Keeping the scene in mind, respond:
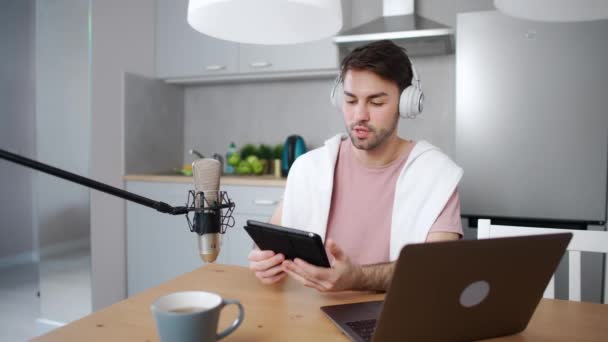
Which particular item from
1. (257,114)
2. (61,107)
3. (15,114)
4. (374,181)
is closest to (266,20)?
(374,181)

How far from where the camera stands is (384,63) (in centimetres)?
147

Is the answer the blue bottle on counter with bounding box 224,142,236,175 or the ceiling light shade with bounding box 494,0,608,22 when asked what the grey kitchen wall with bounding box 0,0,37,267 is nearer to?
the blue bottle on counter with bounding box 224,142,236,175

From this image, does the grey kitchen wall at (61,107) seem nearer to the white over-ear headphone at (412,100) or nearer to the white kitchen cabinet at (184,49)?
the white kitchen cabinet at (184,49)

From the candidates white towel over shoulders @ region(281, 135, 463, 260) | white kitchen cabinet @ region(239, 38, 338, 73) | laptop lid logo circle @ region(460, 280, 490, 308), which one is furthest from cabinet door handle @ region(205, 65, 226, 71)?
laptop lid logo circle @ region(460, 280, 490, 308)

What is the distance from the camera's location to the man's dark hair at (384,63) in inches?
58.0

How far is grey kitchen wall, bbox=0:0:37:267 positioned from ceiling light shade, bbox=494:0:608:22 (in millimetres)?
3825

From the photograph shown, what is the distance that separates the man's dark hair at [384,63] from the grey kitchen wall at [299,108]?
59.8 inches

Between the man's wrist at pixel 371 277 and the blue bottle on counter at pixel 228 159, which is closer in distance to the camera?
the man's wrist at pixel 371 277

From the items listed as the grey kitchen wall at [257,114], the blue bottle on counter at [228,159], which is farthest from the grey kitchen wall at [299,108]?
the blue bottle on counter at [228,159]

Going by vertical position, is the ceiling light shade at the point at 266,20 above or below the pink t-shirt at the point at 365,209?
above

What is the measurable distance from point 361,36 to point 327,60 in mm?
361

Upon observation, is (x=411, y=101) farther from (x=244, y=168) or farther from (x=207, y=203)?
(x=244, y=168)

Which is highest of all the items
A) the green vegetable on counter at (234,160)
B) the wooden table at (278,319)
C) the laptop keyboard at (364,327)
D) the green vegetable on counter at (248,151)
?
the green vegetable on counter at (248,151)

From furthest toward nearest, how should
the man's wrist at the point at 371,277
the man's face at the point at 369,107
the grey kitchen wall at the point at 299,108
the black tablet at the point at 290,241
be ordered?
the grey kitchen wall at the point at 299,108 < the man's face at the point at 369,107 < the man's wrist at the point at 371,277 < the black tablet at the point at 290,241
